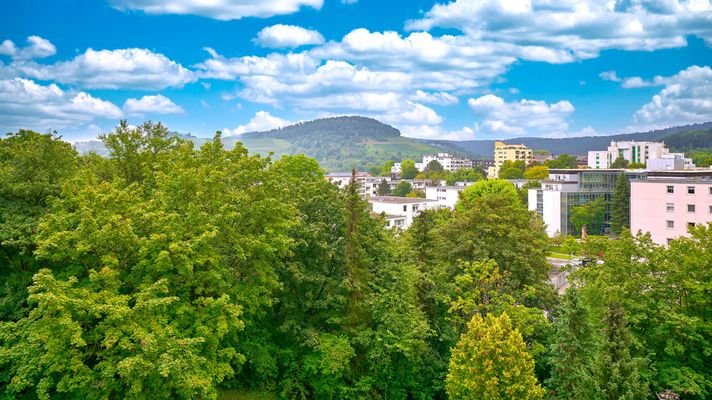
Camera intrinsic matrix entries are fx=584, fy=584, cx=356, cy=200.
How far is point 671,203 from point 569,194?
1037 inches

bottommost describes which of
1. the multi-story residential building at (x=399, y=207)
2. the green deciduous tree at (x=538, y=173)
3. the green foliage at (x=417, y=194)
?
the multi-story residential building at (x=399, y=207)

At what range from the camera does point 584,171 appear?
297 ft

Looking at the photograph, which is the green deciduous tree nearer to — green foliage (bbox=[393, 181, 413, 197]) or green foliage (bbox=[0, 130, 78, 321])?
green foliage (bbox=[393, 181, 413, 197])

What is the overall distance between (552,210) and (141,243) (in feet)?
254

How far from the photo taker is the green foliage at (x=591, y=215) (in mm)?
84500

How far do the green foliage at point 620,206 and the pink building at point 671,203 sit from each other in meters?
Result: 15.4

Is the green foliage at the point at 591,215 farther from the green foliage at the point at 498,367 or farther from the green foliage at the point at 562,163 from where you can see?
the green foliage at the point at 562,163

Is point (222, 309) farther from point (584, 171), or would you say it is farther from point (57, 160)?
point (584, 171)

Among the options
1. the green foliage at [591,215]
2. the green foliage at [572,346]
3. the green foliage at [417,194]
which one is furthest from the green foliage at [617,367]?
the green foliage at [417,194]

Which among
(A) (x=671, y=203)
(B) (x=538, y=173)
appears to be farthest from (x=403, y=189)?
(A) (x=671, y=203)

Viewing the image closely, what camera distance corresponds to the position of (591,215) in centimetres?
8438

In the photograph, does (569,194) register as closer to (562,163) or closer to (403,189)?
(403,189)

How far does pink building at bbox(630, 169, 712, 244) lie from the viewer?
5863cm

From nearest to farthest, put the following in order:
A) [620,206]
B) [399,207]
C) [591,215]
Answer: [620,206] < [591,215] < [399,207]
